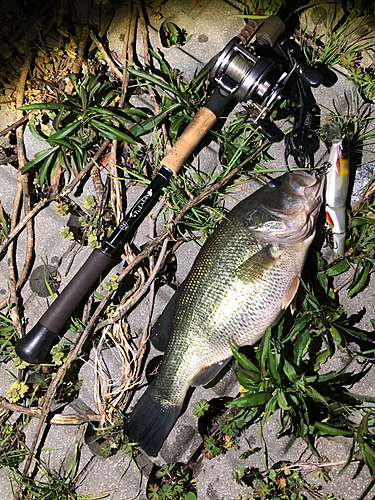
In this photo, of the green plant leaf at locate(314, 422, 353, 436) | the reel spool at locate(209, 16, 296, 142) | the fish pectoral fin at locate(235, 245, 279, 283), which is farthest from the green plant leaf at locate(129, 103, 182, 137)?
the green plant leaf at locate(314, 422, 353, 436)

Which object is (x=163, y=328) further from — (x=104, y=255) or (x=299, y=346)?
(x=299, y=346)

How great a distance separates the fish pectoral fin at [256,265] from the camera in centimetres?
279

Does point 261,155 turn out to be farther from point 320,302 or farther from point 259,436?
point 259,436

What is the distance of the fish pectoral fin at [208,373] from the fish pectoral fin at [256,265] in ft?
1.85

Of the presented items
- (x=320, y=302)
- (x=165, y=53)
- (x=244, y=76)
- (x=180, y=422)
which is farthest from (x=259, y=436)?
(x=165, y=53)

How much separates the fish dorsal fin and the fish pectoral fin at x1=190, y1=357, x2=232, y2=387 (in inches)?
12.2

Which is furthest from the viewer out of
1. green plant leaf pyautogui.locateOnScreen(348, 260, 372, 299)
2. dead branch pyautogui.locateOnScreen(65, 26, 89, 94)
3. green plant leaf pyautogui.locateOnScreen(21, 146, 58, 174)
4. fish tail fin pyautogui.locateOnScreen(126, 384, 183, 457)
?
dead branch pyautogui.locateOnScreen(65, 26, 89, 94)

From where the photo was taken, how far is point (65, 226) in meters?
3.39

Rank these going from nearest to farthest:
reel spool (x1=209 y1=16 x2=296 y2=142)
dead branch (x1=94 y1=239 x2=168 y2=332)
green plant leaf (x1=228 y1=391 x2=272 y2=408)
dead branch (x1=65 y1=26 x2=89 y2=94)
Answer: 1. green plant leaf (x1=228 y1=391 x2=272 y2=408)
2. reel spool (x1=209 y1=16 x2=296 y2=142)
3. dead branch (x1=94 y1=239 x2=168 y2=332)
4. dead branch (x1=65 y1=26 x2=89 y2=94)

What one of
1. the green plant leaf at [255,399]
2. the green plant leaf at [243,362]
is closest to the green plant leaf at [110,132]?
the green plant leaf at [243,362]

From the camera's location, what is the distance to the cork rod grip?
121 inches

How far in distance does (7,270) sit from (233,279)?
1.82 meters

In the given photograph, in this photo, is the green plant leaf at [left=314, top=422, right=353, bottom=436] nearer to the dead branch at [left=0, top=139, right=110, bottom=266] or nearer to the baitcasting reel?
the baitcasting reel

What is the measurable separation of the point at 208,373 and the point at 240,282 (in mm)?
644
